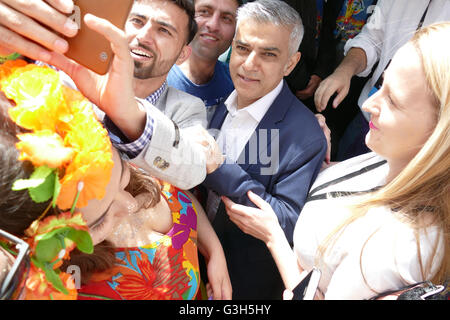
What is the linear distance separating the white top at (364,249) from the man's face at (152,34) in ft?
3.23

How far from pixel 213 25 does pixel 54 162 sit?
1.62 m

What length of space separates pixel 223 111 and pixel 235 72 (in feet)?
0.70

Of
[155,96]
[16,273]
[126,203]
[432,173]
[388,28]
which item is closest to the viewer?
[16,273]

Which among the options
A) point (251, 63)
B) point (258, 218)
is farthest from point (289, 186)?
point (251, 63)

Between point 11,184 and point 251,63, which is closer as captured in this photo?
point 11,184

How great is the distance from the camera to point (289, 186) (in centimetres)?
177

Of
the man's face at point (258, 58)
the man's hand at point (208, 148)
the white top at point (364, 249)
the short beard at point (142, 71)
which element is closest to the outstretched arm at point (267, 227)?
the white top at point (364, 249)

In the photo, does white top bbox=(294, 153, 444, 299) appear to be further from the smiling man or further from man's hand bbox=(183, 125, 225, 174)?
the smiling man

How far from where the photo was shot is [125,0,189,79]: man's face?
179 cm

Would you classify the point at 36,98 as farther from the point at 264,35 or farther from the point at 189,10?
the point at 264,35

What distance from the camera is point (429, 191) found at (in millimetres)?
1252

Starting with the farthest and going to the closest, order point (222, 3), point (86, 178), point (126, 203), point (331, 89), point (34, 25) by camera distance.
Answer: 1. point (222, 3)
2. point (331, 89)
3. point (126, 203)
4. point (34, 25)
5. point (86, 178)

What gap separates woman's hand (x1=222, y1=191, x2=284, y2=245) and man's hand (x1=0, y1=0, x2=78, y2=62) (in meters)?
0.94

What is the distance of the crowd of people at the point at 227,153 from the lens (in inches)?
38.2
